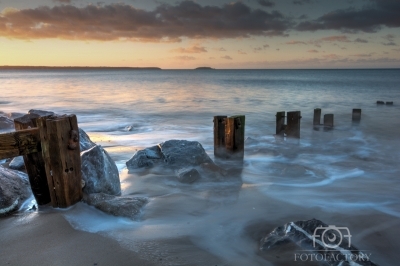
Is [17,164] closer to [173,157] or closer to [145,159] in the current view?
[145,159]

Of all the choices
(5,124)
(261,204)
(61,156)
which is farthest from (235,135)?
(5,124)

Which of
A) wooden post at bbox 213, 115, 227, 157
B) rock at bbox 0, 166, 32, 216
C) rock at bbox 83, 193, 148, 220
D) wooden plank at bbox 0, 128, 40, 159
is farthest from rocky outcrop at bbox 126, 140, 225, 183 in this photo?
wooden plank at bbox 0, 128, 40, 159

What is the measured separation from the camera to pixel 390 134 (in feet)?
46.3

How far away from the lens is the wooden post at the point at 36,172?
4887mm

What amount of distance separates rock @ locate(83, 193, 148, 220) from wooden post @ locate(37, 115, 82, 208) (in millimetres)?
316

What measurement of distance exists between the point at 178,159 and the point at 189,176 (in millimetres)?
1105

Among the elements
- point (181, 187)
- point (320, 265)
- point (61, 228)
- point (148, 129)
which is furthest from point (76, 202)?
point (148, 129)

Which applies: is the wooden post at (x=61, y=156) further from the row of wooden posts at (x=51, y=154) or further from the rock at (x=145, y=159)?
the rock at (x=145, y=159)

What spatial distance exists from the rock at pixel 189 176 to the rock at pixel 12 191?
3053 millimetres

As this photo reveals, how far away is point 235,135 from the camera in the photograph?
854cm

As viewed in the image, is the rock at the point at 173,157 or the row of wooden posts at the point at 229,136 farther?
the row of wooden posts at the point at 229,136

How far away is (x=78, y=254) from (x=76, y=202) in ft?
4.47

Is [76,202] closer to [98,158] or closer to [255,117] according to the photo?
[98,158]

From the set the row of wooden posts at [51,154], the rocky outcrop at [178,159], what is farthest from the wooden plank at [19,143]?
the rocky outcrop at [178,159]
